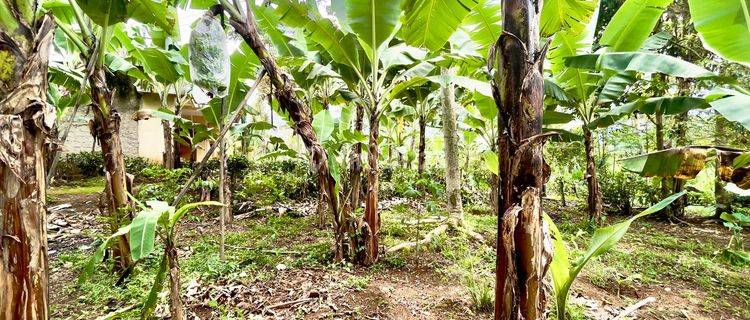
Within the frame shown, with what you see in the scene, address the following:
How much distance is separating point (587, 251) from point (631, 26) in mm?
2923

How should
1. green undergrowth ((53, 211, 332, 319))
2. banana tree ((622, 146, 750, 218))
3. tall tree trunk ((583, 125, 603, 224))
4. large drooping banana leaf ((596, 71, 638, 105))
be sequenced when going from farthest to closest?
tall tree trunk ((583, 125, 603, 224))
large drooping banana leaf ((596, 71, 638, 105))
green undergrowth ((53, 211, 332, 319))
banana tree ((622, 146, 750, 218))

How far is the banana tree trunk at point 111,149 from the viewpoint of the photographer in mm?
2730

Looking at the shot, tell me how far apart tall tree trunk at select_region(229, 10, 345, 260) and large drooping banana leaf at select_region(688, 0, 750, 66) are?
2.94 m

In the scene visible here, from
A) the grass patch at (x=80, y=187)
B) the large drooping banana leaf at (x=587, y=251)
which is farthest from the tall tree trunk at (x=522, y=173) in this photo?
the grass patch at (x=80, y=187)

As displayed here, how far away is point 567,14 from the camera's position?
110 inches

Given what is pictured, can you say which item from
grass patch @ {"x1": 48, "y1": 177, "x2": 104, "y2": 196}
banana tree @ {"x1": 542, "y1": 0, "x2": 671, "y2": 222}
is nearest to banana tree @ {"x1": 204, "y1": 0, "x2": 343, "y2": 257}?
banana tree @ {"x1": 542, "y1": 0, "x2": 671, "y2": 222}

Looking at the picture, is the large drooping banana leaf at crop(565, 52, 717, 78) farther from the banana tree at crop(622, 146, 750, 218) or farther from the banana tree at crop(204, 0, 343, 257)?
the banana tree at crop(204, 0, 343, 257)

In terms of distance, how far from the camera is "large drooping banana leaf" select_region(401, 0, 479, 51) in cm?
253

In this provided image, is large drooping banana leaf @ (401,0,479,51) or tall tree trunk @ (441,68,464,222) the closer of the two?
large drooping banana leaf @ (401,0,479,51)

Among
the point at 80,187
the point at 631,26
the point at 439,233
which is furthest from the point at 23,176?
the point at 80,187

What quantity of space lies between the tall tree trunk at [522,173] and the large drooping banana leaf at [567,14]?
1361 mm

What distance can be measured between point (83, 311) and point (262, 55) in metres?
2.37

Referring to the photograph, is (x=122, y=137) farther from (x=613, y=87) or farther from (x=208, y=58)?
(x=613, y=87)

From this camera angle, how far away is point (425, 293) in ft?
9.46
